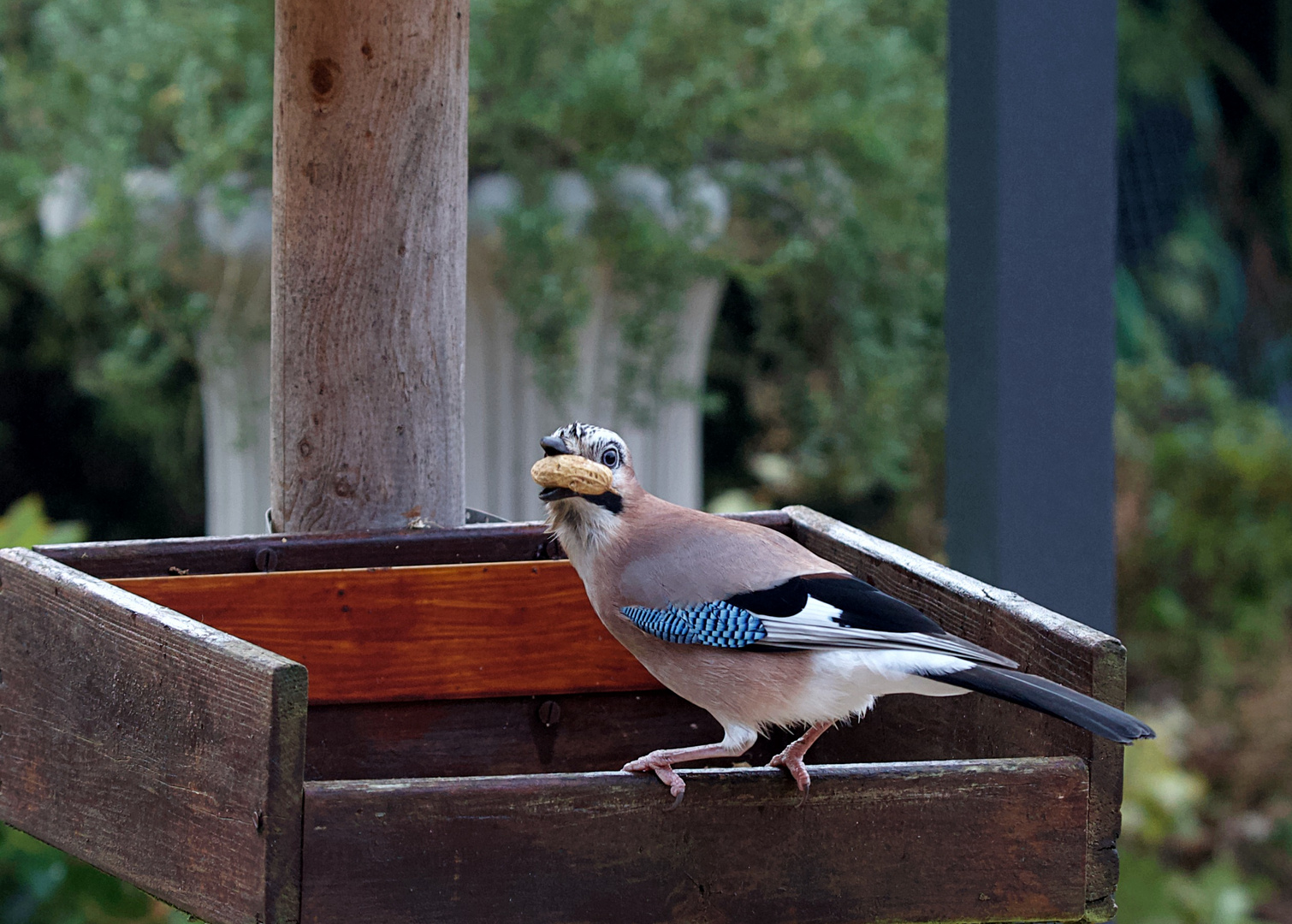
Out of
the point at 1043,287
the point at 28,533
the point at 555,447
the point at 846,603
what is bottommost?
the point at 28,533

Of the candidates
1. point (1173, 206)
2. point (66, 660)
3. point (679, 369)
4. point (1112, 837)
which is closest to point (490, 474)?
point (679, 369)

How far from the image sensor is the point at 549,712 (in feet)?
4.41

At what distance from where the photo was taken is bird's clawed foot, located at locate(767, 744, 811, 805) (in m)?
0.93

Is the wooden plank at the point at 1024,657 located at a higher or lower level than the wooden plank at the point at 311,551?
lower

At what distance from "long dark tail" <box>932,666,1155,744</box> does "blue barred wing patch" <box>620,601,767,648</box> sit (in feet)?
0.44

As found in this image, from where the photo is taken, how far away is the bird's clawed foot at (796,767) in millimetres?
931

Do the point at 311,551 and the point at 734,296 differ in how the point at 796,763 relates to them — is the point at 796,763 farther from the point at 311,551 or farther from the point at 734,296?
the point at 734,296

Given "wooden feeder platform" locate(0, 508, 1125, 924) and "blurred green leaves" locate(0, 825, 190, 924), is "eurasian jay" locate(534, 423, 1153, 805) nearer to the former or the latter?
"wooden feeder platform" locate(0, 508, 1125, 924)

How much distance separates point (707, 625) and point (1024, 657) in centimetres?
29

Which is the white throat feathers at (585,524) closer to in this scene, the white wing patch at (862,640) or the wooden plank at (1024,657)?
the white wing patch at (862,640)

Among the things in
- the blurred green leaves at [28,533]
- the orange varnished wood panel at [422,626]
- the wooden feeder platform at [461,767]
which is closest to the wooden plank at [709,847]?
the wooden feeder platform at [461,767]

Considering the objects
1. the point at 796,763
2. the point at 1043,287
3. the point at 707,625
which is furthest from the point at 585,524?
the point at 1043,287

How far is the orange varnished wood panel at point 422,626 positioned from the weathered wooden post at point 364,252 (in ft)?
0.56

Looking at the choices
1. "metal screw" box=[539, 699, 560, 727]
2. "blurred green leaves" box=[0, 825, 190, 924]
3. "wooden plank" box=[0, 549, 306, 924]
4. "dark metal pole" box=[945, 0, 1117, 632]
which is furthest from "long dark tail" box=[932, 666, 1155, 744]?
"blurred green leaves" box=[0, 825, 190, 924]
